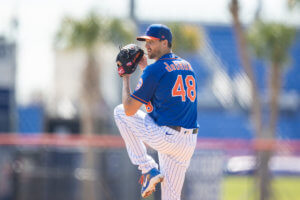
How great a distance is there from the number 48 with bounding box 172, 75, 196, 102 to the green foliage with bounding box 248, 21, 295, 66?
8.10 m

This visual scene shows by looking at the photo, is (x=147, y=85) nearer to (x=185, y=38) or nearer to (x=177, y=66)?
(x=177, y=66)

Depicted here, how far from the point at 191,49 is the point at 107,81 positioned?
246cm

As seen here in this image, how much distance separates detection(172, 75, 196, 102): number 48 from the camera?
4.58 m

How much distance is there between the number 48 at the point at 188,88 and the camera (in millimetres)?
4582

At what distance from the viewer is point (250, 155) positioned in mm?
9023

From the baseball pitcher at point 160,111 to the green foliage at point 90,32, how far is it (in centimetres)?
734

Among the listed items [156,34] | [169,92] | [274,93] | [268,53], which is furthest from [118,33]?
[169,92]

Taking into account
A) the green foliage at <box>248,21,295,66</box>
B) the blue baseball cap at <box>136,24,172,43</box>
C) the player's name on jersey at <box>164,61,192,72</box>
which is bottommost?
the green foliage at <box>248,21,295,66</box>

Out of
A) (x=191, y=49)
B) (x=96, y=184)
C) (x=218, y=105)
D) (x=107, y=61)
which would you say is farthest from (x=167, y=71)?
(x=218, y=105)

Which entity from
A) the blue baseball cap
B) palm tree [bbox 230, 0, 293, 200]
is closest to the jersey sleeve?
the blue baseball cap

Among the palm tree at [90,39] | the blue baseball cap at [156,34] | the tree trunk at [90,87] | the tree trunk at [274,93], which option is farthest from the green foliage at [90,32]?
the blue baseball cap at [156,34]

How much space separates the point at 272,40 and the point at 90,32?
3873 millimetres

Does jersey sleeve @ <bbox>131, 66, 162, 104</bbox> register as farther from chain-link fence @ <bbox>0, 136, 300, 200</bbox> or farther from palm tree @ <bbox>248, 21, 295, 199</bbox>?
palm tree @ <bbox>248, 21, 295, 199</bbox>

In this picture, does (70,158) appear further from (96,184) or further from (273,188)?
(273,188)
